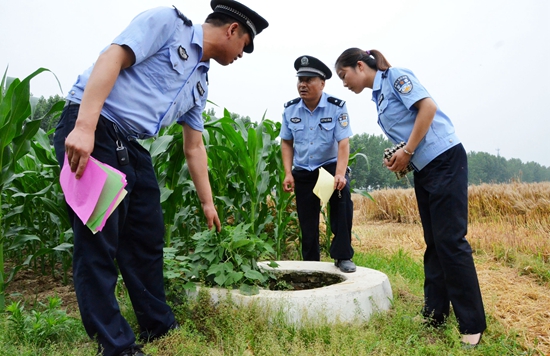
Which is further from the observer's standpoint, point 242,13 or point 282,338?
point 282,338

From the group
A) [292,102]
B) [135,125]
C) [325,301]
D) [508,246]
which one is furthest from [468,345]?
[508,246]

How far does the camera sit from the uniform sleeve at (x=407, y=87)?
2.46 metres

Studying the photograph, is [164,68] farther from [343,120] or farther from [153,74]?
[343,120]

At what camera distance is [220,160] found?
4.32 meters

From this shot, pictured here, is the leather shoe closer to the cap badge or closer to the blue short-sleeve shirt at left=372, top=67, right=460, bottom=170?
the blue short-sleeve shirt at left=372, top=67, right=460, bottom=170

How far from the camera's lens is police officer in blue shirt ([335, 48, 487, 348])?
95.3 inches

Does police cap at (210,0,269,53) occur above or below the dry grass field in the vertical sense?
above

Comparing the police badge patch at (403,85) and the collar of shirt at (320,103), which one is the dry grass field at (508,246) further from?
the collar of shirt at (320,103)

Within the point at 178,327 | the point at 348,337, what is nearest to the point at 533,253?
the point at 348,337

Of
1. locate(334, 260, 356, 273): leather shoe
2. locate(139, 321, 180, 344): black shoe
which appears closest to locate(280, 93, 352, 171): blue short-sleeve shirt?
locate(334, 260, 356, 273): leather shoe

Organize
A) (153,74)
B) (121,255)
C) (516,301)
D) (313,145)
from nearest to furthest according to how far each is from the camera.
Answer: (153,74) < (121,255) < (516,301) < (313,145)

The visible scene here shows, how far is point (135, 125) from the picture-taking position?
6.75 ft

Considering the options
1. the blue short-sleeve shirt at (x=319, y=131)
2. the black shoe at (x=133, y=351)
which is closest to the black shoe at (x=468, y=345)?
the black shoe at (x=133, y=351)

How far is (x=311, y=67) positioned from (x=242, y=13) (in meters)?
1.74
